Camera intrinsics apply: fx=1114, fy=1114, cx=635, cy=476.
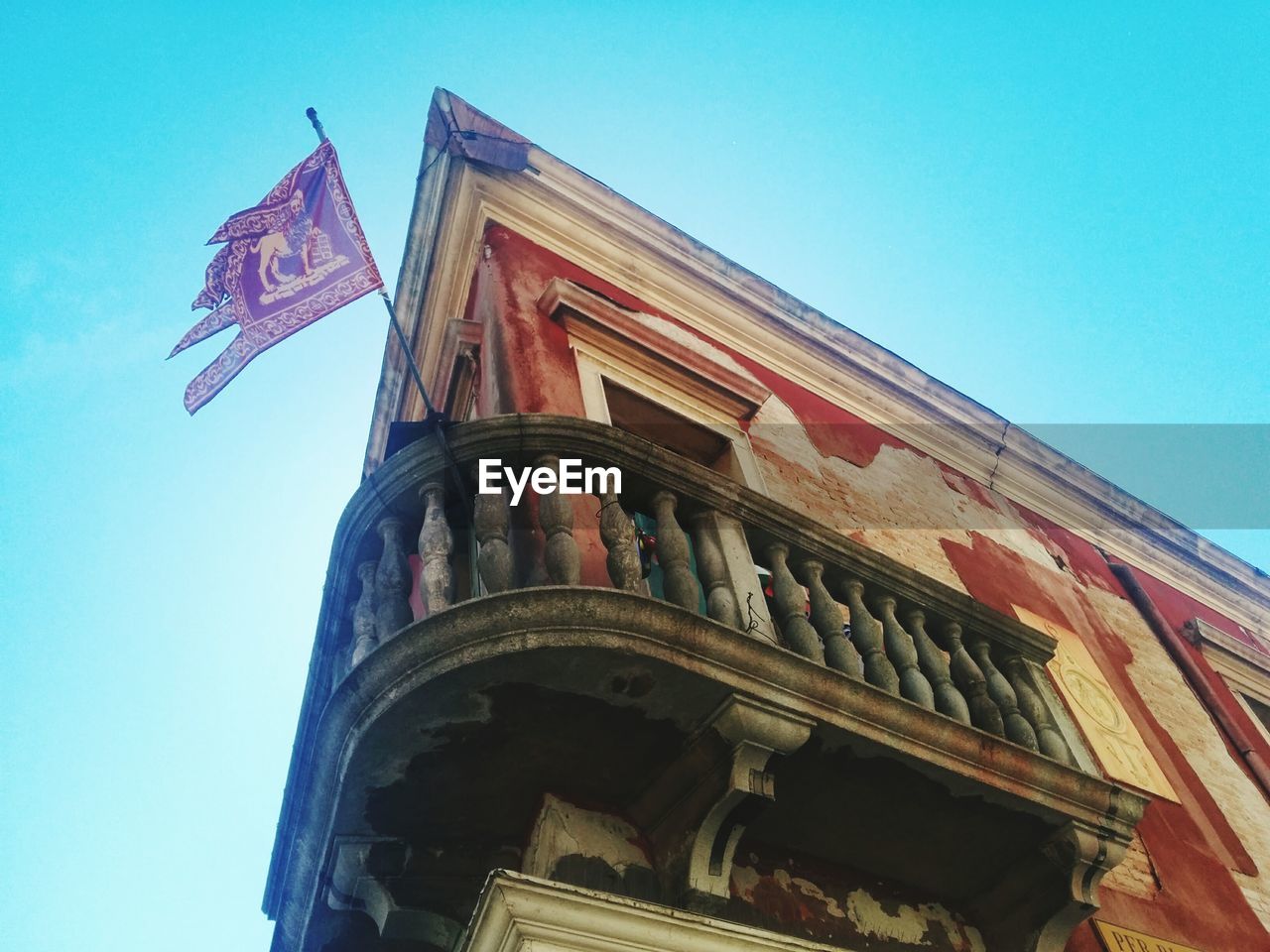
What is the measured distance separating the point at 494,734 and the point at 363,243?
3311 mm

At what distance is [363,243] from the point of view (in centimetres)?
635

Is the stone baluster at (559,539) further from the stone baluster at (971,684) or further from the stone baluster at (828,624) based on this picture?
the stone baluster at (971,684)

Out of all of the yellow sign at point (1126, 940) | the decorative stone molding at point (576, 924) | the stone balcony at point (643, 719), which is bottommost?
the decorative stone molding at point (576, 924)

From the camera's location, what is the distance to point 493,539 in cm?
431

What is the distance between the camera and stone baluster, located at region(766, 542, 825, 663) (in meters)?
4.79

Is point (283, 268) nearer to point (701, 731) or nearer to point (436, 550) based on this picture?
point (436, 550)

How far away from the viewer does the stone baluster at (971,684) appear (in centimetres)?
540

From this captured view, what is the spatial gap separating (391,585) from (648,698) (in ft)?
3.80

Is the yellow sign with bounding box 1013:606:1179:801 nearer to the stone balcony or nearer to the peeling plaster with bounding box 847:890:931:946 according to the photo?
the stone balcony

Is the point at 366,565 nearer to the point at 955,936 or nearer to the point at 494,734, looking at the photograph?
the point at 494,734

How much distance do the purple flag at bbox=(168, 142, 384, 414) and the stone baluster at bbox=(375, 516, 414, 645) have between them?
1959mm

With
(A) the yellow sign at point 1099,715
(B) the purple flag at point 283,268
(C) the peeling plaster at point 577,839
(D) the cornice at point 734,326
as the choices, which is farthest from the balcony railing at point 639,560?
(D) the cornice at point 734,326

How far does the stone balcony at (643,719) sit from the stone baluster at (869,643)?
0.02 meters

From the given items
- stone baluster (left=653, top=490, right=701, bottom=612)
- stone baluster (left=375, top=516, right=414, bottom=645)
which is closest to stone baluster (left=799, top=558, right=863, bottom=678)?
stone baluster (left=653, top=490, right=701, bottom=612)
